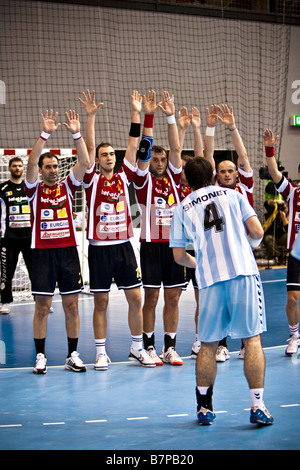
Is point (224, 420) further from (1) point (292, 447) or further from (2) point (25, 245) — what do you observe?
(2) point (25, 245)

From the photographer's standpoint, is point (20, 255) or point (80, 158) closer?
point (80, 158)

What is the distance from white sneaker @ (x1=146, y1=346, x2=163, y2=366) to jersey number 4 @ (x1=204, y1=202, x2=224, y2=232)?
7.72 feet

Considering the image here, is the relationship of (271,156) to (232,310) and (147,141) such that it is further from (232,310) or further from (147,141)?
(232,310)

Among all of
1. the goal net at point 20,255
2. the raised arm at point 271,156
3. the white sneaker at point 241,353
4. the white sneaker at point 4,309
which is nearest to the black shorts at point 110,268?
the white sneaker at point 241,353

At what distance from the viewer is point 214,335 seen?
4.41m

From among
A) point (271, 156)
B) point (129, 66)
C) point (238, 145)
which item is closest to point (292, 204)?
point (271, 156)

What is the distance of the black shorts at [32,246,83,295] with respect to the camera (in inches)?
246

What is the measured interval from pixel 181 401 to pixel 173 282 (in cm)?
163

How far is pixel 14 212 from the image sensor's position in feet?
31.6

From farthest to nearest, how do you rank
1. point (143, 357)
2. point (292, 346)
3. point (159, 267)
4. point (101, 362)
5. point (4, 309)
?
point (4, 309), point (292, 346), point (159, 267), point (143, 357), point (101, 362)

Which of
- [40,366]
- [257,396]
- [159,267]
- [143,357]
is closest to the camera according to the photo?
[257,396]

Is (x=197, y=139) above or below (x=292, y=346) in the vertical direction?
above

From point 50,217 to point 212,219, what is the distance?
2.33m

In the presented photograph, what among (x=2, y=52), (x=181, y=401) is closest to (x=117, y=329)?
(x=181, y=401)
